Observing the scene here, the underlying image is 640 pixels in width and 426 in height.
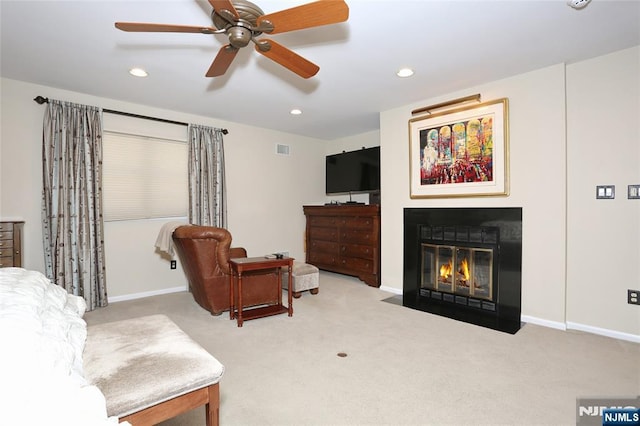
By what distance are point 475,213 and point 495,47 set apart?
1.64 m

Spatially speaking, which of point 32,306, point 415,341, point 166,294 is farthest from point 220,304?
point 32,306

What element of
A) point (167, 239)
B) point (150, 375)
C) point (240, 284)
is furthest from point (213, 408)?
point (167, 239)

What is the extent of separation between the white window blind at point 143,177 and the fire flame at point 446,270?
352 centimetres

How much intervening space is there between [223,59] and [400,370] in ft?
8.14

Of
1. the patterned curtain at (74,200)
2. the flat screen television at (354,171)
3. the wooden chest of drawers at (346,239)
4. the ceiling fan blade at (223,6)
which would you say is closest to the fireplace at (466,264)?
the wooden chest of drawers at (346,239)

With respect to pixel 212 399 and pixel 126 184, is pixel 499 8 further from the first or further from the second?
pixel 126 184

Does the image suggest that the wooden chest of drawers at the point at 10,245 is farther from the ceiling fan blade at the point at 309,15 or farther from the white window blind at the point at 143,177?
the ceiling fan blade at the point at 309,15

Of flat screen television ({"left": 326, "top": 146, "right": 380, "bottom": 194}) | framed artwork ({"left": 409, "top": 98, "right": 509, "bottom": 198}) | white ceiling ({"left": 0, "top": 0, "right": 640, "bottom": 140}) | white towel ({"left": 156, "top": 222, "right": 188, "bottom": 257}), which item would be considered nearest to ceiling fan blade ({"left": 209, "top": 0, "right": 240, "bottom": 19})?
white ceiling ({"left": 0, "top": 0, "right": 640, "bottom": 140})

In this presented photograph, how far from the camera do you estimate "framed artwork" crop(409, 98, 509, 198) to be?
10.9 feet

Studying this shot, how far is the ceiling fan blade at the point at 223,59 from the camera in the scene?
Answer: 203cm

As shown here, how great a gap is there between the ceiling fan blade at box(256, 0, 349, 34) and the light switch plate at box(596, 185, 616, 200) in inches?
109

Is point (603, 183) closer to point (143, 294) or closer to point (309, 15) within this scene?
point (309, 15)

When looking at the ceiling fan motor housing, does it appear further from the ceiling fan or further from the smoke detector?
the smoke detector

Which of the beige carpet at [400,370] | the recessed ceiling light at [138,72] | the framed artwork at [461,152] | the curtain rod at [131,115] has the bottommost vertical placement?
the beige carpet at [400,370]
